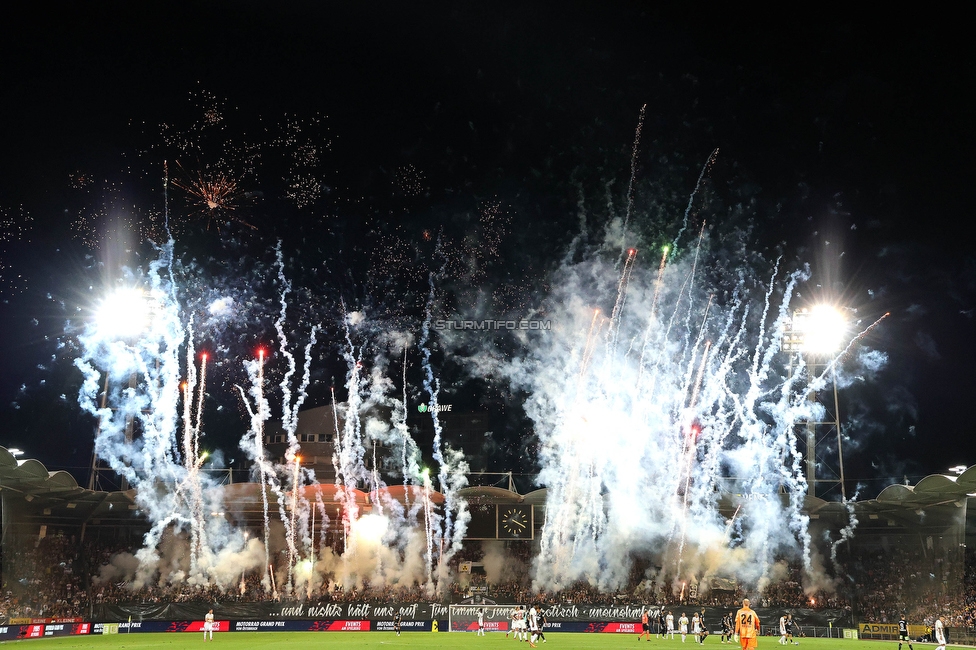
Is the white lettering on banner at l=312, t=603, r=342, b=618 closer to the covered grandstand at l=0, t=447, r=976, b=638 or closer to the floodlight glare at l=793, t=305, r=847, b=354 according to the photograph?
the covered grandstand at l=0, t=447, r=976, b=638

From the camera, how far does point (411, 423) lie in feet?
337

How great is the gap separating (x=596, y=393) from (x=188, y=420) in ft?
79.3

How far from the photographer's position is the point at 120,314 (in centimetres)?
4497

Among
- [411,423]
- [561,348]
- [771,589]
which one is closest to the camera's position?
[771,589]

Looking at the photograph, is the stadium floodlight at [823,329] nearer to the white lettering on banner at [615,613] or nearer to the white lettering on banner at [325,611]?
the white lettering on banner at [615,613]

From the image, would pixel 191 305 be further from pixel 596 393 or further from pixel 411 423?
pixel 411 423

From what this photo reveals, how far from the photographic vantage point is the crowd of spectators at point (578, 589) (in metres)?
43.6

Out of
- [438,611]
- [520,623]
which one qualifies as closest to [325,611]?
[438,611]

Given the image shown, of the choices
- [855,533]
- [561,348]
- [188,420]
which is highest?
[561,348]

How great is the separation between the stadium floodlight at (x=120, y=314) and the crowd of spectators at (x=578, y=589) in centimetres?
1288

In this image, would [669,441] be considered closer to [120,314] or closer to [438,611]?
[438,611]

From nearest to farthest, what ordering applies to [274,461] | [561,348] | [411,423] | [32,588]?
[32,588], [561,348], [274,461], [411,423]

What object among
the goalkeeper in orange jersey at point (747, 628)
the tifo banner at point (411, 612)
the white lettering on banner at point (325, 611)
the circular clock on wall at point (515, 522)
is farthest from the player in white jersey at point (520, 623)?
the goalkeeper in orange jersey at point (747, 628)

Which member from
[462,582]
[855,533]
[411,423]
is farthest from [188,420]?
[411,423]
